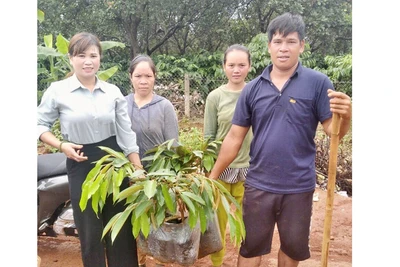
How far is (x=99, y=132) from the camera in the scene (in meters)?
2.09

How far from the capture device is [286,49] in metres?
1.93

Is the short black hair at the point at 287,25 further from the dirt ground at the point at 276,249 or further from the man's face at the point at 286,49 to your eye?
the dirt ground at the point at 276,249

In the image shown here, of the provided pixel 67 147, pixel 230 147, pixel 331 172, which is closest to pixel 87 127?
pixel 67 147

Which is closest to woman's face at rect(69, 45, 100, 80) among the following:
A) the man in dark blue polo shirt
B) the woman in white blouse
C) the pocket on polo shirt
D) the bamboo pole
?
the woman in white blouse

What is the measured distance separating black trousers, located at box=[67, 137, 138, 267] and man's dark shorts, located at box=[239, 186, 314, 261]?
63cm

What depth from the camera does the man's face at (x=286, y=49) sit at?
1923 millimetres

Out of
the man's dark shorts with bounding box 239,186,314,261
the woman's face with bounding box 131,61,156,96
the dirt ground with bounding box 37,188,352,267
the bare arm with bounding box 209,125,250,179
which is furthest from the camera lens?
the dirt ground with bounding box 37,188,352,267

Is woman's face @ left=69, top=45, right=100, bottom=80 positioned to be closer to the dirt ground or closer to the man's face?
the man's face

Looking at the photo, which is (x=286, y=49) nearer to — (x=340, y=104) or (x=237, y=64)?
(x=340, y=104)

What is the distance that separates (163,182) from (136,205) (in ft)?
0.52

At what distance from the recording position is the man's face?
192 cm

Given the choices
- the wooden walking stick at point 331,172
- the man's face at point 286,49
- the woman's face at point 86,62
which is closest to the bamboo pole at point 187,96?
the woman's face at point 86,62
